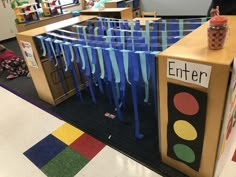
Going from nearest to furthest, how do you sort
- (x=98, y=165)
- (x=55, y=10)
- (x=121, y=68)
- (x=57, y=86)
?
(x=121, y=68)
(x=98, y=165)
(x=57, y=86)
(x=55, y=10)

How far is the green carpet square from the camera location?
1609 mm

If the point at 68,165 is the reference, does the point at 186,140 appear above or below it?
above

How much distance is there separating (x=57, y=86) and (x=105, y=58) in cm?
111

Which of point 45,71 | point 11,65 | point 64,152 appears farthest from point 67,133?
point 11,65

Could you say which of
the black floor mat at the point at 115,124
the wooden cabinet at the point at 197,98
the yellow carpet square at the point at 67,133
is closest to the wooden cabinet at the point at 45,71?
the black floor mat at the point at 115,124

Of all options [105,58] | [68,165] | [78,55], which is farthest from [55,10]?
[68,165]

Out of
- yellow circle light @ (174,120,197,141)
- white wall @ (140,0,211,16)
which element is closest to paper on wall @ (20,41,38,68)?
yellow circle light @ (174,120,197,141)

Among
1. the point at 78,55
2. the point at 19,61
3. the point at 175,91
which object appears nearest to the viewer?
the point at 175,91

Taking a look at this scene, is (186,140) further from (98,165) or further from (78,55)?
(78,55)

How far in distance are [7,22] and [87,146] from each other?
486cm

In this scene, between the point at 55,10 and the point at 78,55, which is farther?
the point at 55,10

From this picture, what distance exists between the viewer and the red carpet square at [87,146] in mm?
1746

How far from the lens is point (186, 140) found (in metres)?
1.29

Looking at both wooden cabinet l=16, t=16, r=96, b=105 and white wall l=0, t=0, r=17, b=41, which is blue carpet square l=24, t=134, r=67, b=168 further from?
white wall l=0, t=0, r=17, b=41
